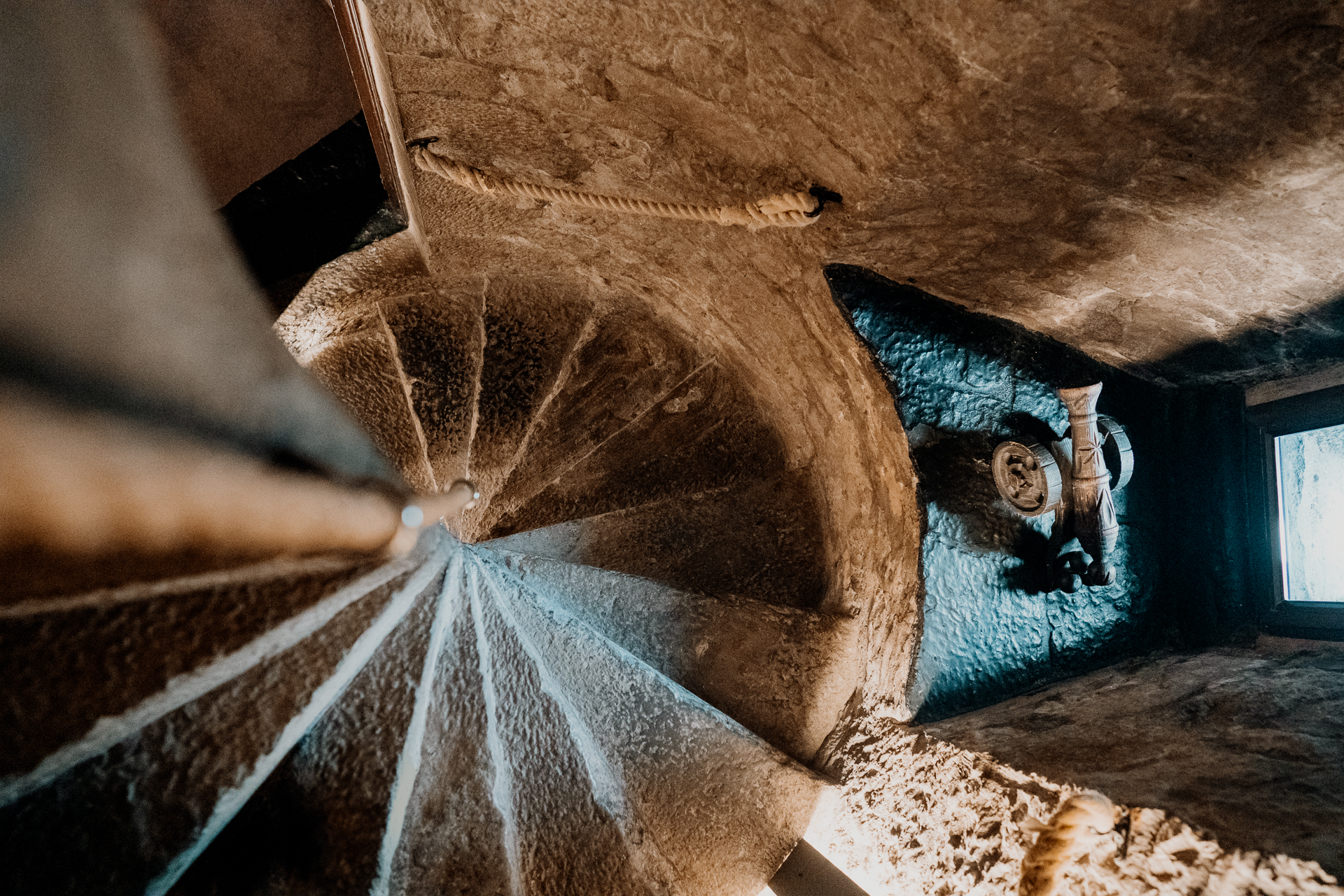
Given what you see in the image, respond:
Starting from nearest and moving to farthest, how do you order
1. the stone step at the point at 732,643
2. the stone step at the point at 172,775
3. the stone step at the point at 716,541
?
the stone step at the point at 172,775 → the stone step at the point at 732,643 → the stone step at the point at 716,541

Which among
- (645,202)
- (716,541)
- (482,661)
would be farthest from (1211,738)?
(645,202)

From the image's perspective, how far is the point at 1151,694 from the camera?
62.7 inches

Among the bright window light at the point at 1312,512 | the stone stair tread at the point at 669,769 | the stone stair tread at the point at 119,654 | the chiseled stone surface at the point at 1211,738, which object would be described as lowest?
the stone stair tread at the point at 669,769

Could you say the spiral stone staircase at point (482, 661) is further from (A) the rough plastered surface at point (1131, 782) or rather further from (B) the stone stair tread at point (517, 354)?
(A) the rough plastered surface at point (1131, 782)

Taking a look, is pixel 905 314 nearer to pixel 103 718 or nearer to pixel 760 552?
pixel 760 552

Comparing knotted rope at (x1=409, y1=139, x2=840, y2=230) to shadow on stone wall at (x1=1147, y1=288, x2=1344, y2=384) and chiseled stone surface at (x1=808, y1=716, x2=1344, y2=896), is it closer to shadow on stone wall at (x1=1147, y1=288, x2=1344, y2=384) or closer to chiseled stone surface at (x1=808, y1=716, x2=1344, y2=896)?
shadow on stone wall at (x1=1147, y1=288, x2=1344, y2=384)

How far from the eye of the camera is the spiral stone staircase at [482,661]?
3.83ft

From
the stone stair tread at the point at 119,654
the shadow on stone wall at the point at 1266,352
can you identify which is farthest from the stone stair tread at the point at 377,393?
the shadow on stone wall at the point at 1266,352

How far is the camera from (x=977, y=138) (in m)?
1.13

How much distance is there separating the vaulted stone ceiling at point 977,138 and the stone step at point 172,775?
1.30 meters

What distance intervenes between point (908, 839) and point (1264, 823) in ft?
2.19

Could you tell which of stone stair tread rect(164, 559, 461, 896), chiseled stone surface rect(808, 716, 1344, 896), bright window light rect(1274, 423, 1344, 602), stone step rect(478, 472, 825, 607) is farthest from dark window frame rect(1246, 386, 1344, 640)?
stone stair tread rect(164, 559, 461, 896)

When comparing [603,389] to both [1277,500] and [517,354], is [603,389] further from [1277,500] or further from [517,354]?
[1277,500]

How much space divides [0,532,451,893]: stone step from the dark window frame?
238 centimetres
